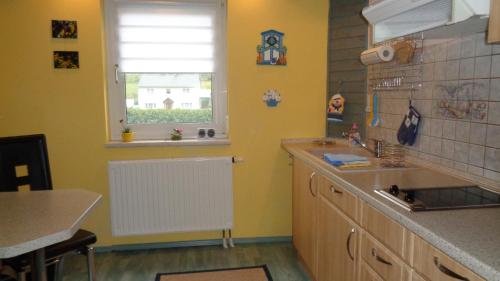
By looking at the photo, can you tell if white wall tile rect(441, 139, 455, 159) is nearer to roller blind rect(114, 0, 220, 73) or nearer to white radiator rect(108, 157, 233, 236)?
white radiator rect(108, 157, 233, 236)

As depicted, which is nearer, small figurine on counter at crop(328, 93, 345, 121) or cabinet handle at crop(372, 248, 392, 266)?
cabinet handle at crop(372, 248, 392, 266)

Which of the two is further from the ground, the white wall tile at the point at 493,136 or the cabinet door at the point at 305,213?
the white wall tile at the point at 493,136

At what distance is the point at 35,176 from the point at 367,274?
6.00 ft

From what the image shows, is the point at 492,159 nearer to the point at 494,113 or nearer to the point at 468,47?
the point at 494,113

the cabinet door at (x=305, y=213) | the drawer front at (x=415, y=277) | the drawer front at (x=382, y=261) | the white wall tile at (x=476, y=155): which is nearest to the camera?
the drawer front at (x=415, y=277)

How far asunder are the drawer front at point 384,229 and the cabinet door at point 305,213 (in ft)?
2.38

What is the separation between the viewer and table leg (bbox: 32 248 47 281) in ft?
4.97

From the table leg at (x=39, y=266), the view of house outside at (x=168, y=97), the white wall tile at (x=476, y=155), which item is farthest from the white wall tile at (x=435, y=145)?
the table leg at (x=39, y=266)

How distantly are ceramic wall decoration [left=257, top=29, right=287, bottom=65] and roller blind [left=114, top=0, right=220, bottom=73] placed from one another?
40 centimetres

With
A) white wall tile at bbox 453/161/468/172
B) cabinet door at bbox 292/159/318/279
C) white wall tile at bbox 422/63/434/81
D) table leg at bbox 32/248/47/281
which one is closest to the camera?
table leg at bbox 32/248/47/281

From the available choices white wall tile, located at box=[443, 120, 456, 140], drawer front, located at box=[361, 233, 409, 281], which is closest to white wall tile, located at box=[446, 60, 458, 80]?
white wall tile, located at box=[443, 120, 456, 140]

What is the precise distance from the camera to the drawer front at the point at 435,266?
1.06 m

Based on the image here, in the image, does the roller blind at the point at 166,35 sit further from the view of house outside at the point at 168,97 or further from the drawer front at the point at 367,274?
the drawer front at the point at 367,274

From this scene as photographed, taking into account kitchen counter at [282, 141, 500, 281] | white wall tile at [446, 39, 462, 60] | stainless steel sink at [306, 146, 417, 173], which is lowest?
kitchen counter at [282, 141, 500, 281]
